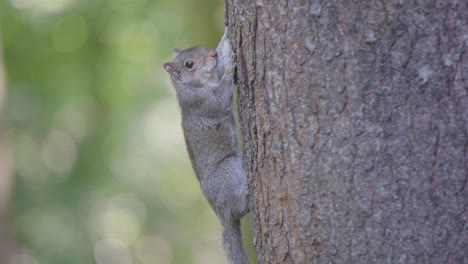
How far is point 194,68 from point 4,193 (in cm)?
403

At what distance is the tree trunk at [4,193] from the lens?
7.07 metres

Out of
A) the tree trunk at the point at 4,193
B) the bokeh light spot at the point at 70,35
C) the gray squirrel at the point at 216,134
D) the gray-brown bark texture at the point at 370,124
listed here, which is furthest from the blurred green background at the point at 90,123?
the gray-brown bark texture at the point at 370,124

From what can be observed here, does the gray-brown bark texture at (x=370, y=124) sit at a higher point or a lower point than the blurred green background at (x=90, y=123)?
lower

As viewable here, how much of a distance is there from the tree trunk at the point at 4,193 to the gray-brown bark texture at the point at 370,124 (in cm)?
541

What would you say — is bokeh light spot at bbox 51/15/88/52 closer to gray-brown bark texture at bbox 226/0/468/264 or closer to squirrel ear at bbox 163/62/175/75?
squirrel ear at bbox 163/62/175/75

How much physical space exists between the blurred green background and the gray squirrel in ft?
11.6

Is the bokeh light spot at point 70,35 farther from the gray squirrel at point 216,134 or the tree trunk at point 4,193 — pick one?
the gray squirrel at point 216,134

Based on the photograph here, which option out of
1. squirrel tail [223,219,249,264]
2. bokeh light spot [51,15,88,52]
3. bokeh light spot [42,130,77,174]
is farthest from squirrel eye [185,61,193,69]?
bokeh light spot [42,130,77,174]

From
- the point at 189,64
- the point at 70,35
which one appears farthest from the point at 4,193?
the point at 189,64

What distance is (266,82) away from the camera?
89.2 inches

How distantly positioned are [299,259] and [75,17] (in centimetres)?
566

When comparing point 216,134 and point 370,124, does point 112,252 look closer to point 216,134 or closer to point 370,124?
point 216,134

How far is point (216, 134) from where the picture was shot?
3570 mm

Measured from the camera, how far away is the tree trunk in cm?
707
